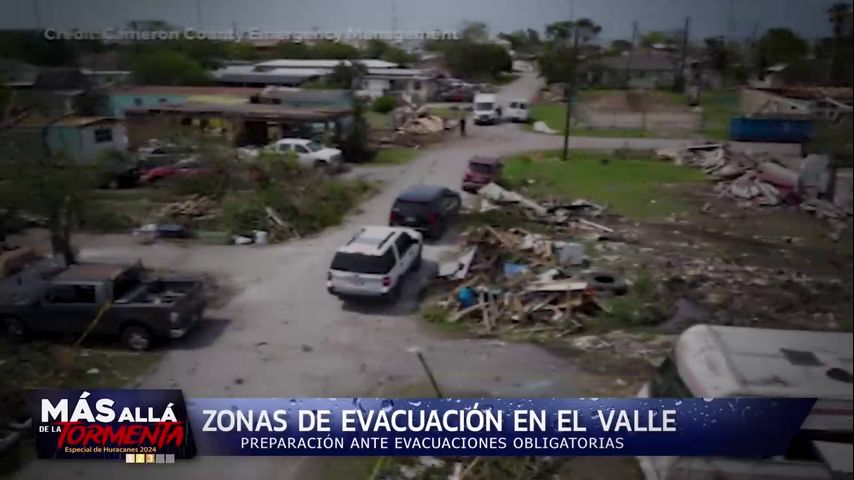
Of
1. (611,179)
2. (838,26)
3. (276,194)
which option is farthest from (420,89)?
(838,26)

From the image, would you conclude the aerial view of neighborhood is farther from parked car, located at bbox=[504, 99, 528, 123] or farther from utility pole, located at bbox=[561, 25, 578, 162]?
parked car, located at bbox=[504, 99, 528, 123]

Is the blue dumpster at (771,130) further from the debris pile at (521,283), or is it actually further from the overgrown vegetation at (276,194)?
the overgrown vegetation at (276,194)

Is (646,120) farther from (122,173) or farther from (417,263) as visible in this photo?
(122,173)

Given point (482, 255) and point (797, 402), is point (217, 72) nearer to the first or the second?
point (482, 255)

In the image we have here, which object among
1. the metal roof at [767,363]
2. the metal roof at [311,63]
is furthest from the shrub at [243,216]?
the metal roof at [767,363]

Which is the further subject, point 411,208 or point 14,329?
point 411,208

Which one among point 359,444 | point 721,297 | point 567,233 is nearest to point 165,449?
point 359,444

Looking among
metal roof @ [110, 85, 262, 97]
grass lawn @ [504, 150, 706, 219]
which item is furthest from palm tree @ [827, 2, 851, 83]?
metal roof @ [110, 85, 262, 97]
